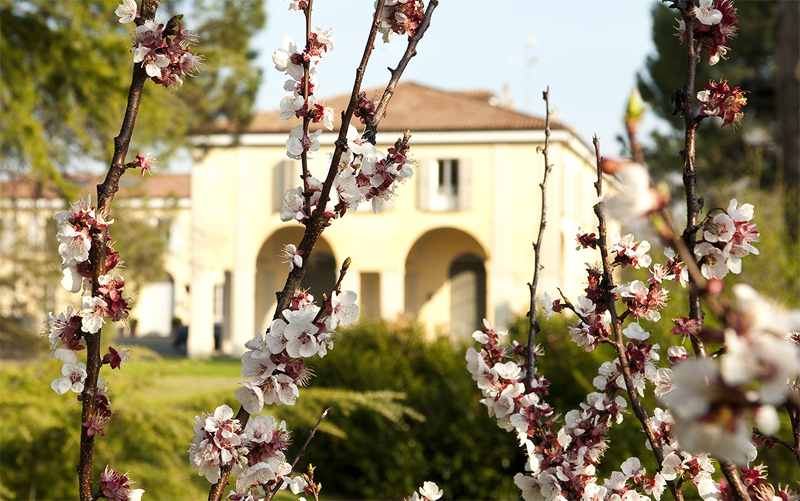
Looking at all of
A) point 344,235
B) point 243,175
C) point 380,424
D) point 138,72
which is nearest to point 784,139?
point 380,424

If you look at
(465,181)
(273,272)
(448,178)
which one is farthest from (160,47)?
(273,272)

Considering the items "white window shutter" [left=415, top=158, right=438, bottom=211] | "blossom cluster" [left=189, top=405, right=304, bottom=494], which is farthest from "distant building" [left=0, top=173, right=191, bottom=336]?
"white window shutter" [left=415, top=158, right=438, bottom=211]

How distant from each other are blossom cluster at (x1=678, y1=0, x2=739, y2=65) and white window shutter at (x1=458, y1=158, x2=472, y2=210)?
57.3 ft

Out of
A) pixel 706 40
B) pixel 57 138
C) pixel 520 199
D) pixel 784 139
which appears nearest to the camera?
pixel 706 40

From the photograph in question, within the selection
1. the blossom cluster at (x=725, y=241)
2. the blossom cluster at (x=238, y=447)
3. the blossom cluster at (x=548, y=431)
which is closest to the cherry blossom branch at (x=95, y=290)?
the blossom cluster at (x=238, y=447)

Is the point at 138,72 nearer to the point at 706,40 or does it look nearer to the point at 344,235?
the point at 706,40

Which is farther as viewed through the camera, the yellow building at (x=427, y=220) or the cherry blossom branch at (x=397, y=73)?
the yellow building at (x=427, y=220)

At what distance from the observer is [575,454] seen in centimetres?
137

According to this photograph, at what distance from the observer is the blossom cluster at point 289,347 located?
3.59 ft

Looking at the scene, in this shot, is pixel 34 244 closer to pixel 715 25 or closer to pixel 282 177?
pixel 715 25

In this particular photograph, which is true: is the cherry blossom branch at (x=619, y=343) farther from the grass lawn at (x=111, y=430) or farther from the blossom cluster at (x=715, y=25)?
the grass lawn at (x=111, y=430)

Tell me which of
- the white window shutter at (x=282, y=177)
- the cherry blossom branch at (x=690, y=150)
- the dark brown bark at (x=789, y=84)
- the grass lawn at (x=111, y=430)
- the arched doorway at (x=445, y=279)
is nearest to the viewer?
Answer: the cherry blossom branch at (x=690, y=150)

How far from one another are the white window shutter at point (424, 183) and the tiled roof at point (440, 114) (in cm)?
92

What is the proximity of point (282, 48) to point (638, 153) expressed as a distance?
789mm
